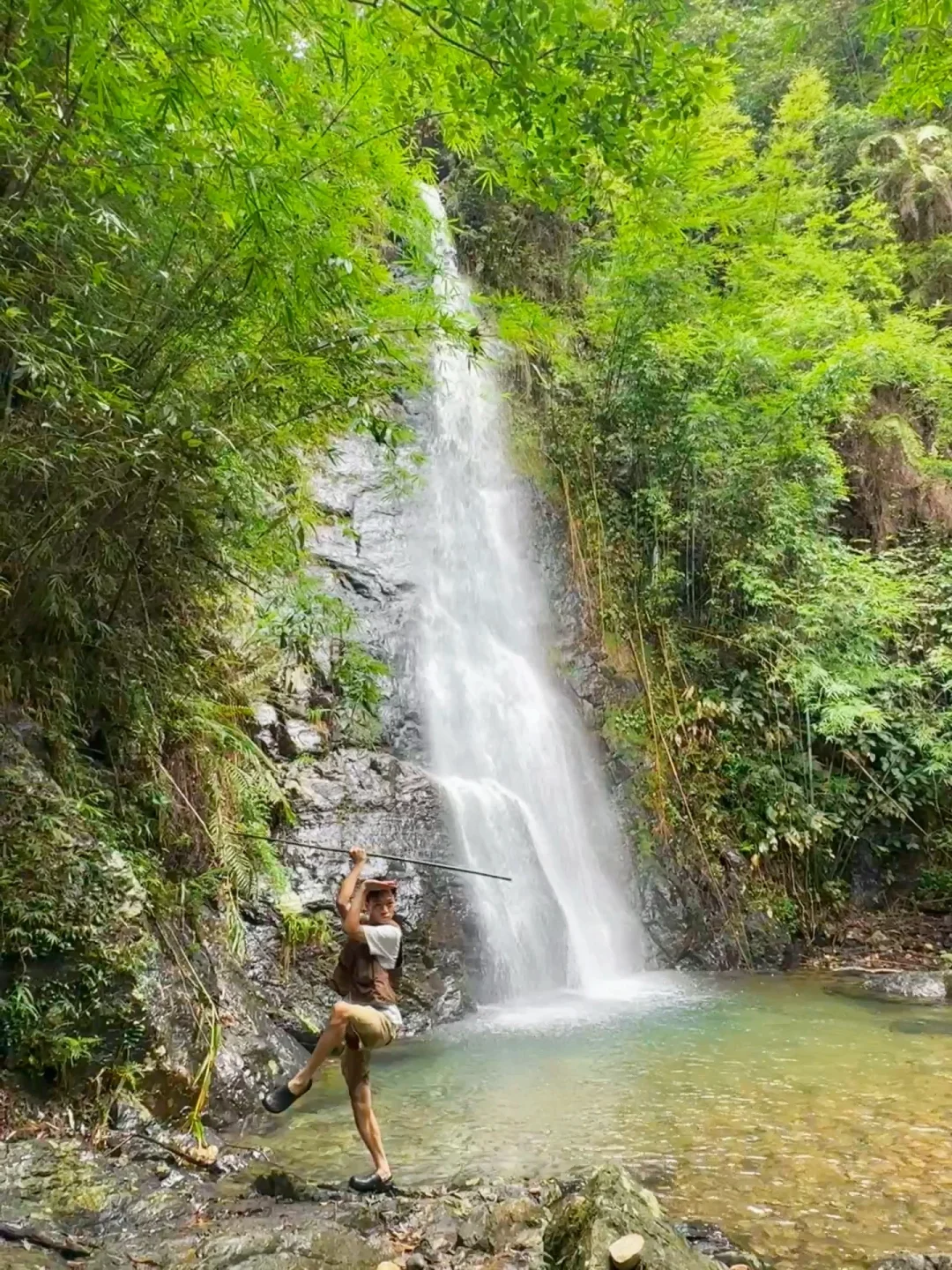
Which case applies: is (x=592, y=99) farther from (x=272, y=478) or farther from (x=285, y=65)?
(x=272, y=478)

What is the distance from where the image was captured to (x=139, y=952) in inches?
166

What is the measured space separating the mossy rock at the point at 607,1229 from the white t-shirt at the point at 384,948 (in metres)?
1.00

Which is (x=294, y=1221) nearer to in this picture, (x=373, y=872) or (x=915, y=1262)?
(x=915, y=1262)

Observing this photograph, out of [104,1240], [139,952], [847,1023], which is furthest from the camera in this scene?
[847,1023]

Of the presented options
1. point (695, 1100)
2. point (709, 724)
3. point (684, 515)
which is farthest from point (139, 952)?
point (684, 515)

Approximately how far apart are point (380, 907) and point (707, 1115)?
2.31 metres

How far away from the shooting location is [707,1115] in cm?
475

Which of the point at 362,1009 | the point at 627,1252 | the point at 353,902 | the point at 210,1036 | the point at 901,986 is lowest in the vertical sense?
the point at 627,1252

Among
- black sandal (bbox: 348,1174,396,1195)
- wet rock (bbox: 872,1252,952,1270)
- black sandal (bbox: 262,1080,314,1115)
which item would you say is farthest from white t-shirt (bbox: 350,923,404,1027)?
wet rock (bbox: 872,1252,952,1270)

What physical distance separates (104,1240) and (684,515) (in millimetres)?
10106

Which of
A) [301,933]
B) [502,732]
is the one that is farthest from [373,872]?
[502,732]

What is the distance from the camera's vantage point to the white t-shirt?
377 cm

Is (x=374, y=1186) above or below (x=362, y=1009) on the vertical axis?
below

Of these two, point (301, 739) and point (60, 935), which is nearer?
point (60, 935)
